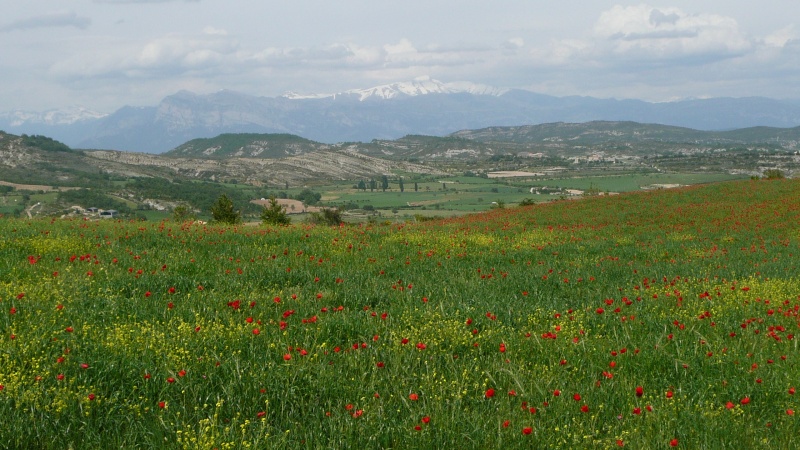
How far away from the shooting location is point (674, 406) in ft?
17.3

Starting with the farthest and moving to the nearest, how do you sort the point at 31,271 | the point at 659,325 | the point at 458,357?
the point at 31,271, the point at 659,325, the point at 458,357

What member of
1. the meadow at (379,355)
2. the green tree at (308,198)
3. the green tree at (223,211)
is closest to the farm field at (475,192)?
the green tree at (308,198)

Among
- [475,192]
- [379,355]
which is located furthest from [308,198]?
[379,355]

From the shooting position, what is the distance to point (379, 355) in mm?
6336

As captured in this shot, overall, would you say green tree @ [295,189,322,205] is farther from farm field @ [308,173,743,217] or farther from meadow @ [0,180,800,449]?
meadow @ [0,180,800,449]

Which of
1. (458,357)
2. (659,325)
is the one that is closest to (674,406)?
(458,357)

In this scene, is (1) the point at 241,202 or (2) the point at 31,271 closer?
(2) the point at 31,271

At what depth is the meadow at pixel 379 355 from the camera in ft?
15.6

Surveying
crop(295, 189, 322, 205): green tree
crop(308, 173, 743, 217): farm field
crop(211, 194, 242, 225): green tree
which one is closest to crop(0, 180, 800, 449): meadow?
crop(211, 194, 242, 225): green tree

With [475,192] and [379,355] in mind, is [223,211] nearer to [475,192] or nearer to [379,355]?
[379,355]

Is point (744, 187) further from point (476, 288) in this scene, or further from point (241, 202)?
point (241, 202)

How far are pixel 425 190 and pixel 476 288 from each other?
164107 millimetres

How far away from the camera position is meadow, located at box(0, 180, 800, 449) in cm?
475

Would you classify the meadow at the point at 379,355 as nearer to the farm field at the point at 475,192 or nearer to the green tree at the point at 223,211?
the green tree at the point at 223,211
